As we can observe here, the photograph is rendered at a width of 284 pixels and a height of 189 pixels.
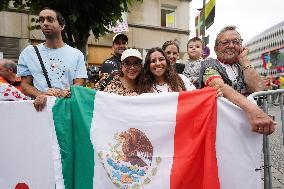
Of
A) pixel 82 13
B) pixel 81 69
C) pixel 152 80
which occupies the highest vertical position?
pixel 82 13

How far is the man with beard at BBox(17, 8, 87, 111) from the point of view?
4.10 m

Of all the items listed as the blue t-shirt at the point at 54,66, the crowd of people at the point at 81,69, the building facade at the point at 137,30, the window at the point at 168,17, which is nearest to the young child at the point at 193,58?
the crowd of people at the point at 81,69

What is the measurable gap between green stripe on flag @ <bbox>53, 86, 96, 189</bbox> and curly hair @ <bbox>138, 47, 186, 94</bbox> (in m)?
0.65

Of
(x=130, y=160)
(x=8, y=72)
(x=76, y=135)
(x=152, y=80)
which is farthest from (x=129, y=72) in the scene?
(x=8, y=72)

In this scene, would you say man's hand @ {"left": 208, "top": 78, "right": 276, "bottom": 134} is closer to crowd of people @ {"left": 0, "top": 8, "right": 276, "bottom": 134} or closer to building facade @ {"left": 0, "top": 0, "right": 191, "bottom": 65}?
crowd of people @ {"left": 0, "top": 8, "right": 276, "bottom": 134}

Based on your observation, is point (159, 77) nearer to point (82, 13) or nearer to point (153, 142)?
point (153, 142)

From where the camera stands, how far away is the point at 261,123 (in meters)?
2.75

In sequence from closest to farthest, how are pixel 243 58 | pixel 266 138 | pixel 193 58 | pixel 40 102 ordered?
pixel 266 138
pixel 243 58
pixel 40 102
pixel 193 58

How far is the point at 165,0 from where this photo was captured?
23062mm

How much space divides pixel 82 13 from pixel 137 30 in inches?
478

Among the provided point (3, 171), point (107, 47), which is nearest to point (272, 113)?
point (3, 171)

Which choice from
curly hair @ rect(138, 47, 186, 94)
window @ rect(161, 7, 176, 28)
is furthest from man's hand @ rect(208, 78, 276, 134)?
window @ rect(161, 7, 176, 28)

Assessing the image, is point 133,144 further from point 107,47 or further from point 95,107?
point 107,47

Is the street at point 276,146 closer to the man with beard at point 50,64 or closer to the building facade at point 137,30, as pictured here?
the man with beard at point 50,64
